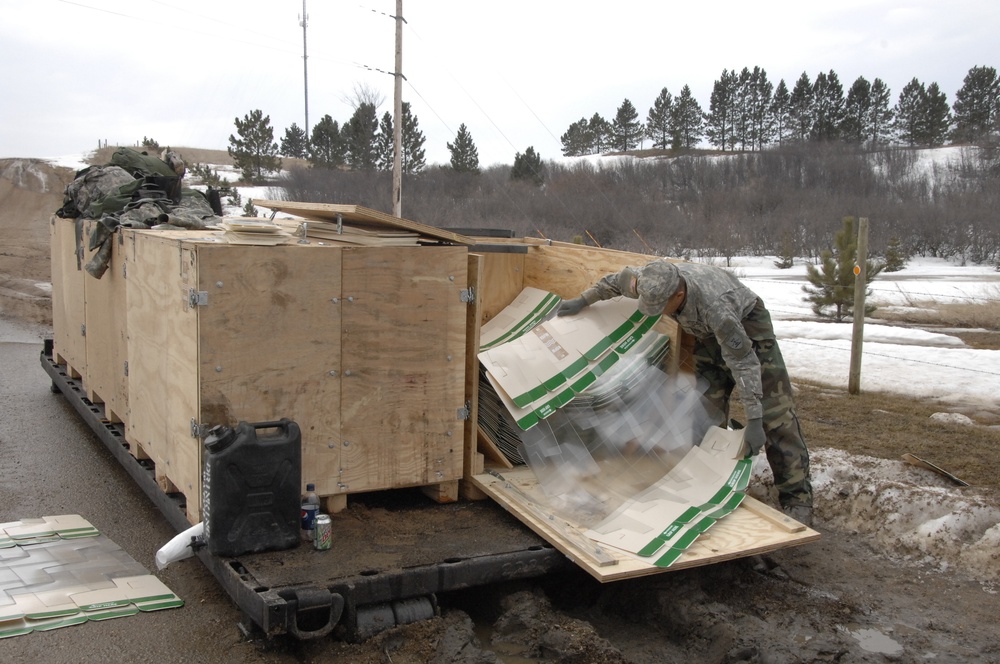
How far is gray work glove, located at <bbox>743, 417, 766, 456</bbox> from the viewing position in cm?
504

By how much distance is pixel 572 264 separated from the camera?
22.6 feet

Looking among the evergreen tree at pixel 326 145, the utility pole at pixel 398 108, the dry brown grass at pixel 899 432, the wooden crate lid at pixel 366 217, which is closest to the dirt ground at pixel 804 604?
the dry brown grass at pixel 899 432

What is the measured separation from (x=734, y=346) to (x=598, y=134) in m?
71.6

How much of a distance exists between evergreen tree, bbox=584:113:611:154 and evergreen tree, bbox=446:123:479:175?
90.2 feet

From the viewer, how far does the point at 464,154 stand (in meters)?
48.6

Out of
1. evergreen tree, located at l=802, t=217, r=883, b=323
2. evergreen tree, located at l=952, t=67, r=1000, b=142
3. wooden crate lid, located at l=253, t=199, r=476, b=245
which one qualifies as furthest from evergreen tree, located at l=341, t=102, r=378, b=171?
evergreen tree, located at l=952, t=67, r=1000, b=142

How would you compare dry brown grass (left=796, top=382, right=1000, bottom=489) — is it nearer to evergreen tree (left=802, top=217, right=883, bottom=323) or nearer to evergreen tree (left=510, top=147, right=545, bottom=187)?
evergreen tree (left=802, top=217, right=883, bottom=323)

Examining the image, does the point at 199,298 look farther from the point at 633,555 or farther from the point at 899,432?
the point at 899,432

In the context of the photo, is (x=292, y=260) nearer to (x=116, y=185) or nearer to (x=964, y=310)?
(x=116, y=185)

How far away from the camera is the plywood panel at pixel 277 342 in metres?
4.38

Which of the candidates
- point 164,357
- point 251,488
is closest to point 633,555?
point 251,488

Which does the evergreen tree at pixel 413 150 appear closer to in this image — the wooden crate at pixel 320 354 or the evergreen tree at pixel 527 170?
the evergreen tree at pixel 527 170

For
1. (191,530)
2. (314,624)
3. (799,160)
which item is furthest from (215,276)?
(799,160)

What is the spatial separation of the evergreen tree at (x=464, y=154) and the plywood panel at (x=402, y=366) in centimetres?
4430
